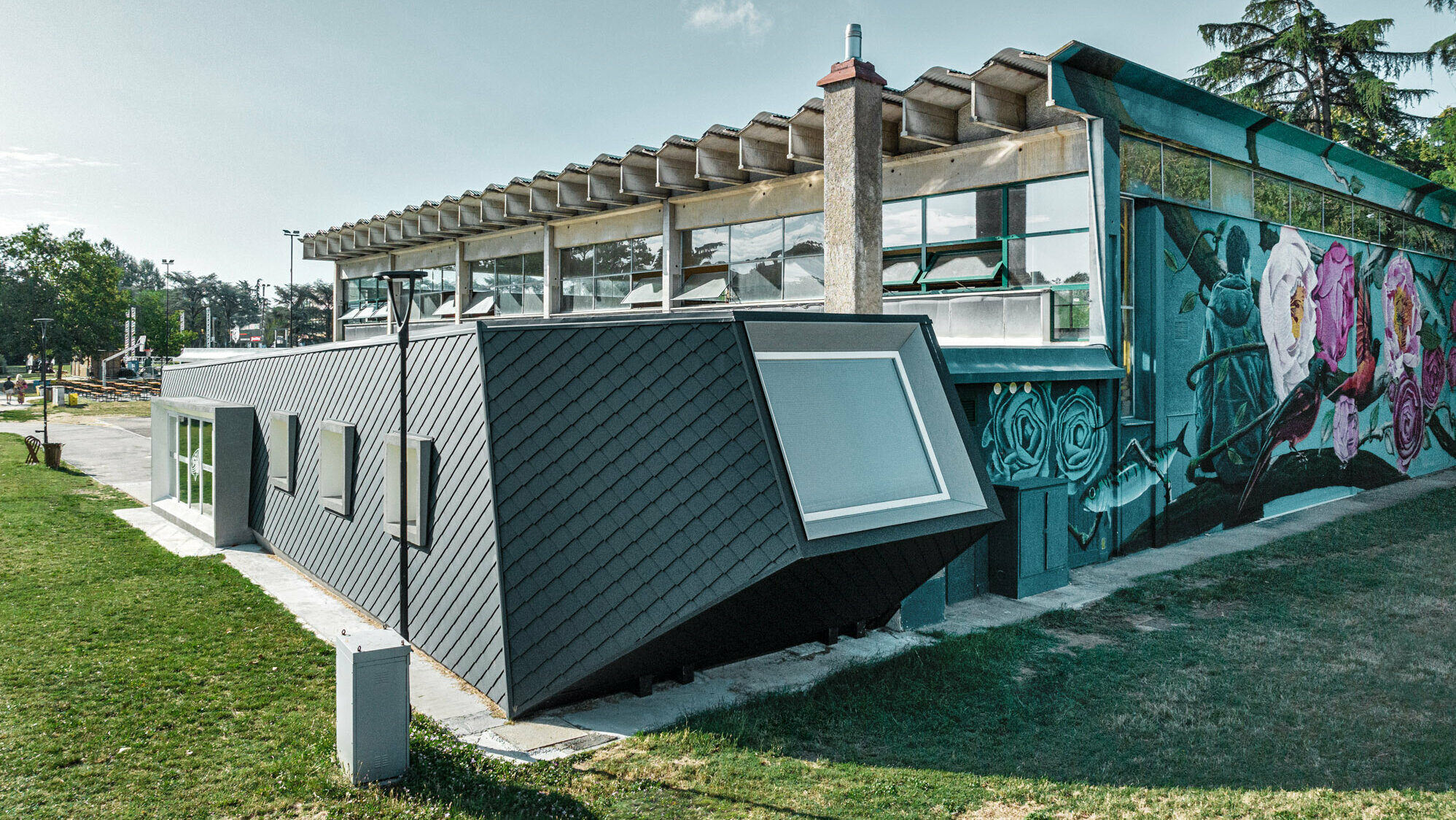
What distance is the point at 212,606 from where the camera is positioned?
994 centimetres

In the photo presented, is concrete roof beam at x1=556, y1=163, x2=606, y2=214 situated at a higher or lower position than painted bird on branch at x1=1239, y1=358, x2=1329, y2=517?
higher

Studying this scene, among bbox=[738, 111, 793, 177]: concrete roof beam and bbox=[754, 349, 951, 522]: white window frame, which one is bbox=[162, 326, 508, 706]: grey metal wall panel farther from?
bbox=[738, 111, 793, 177]: concrete roof beam

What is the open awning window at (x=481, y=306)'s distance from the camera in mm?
27250

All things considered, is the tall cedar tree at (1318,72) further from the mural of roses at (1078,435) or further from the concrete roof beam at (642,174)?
the mural of roses at (1078,435)

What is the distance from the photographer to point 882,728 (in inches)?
262

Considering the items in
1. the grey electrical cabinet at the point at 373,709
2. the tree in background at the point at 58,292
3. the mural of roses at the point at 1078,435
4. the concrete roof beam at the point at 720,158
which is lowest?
the grey electrical cabinet at the point at 373,709

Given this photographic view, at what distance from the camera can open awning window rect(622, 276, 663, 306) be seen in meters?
22.0

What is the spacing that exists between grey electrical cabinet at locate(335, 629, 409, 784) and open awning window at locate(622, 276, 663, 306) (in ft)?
54.5

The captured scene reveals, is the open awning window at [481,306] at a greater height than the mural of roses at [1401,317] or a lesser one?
greater

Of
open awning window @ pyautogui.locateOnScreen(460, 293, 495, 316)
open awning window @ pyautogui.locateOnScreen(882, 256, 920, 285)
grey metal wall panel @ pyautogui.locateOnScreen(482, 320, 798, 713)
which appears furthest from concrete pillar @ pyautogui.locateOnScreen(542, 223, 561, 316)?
grey metal wall panel @ pyautogui.locateOnScreen(482, 320, 798, 713)

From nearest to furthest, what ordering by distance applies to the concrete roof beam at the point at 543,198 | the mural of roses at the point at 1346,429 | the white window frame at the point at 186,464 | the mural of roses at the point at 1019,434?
the mural of roses at the point at 1019,434 → the white window frame at the point at 186,464 → the mural of roses at the point at 1346,429 → the concrete roof beam at the point at 543,198

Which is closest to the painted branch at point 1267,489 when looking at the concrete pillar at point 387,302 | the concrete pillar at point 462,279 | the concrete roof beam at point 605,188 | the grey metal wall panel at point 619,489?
the grey metal wall panel at point 619,489

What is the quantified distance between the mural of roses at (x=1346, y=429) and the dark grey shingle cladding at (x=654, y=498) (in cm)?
1448

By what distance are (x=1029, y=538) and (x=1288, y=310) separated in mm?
9314
